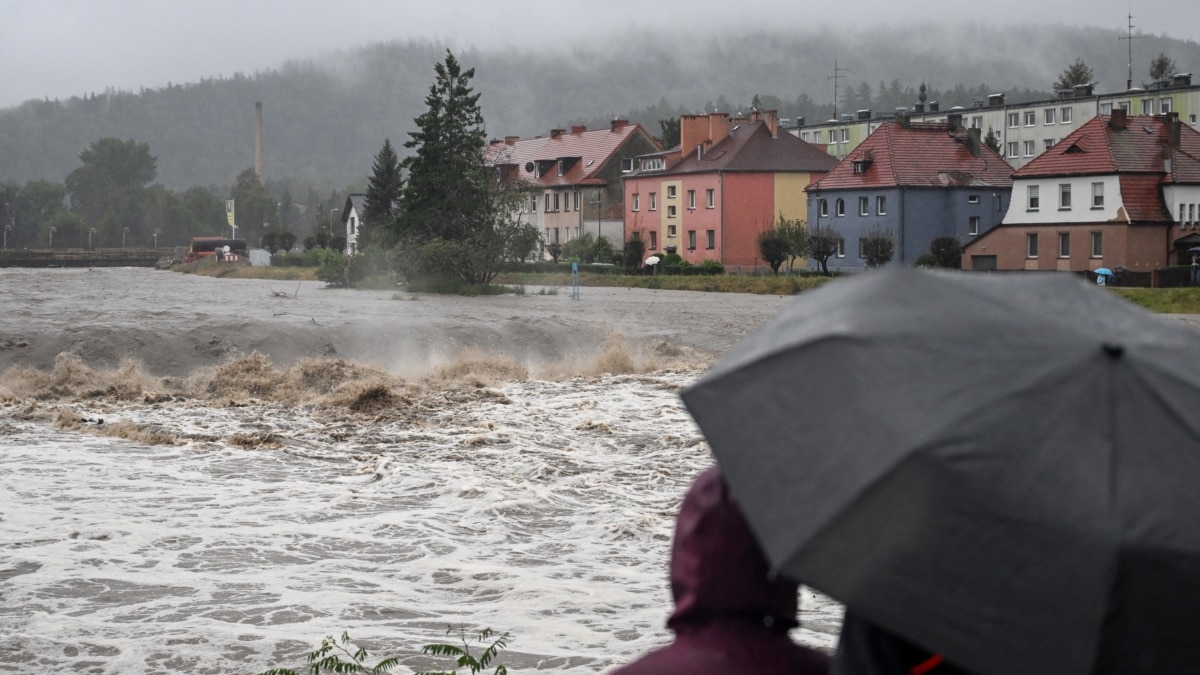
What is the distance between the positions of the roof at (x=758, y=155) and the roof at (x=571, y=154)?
13.6 metres

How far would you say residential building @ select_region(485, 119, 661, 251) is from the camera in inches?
3883

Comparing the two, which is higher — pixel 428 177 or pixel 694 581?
pixel 428 177

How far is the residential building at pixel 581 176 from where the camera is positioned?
9862 centimetres

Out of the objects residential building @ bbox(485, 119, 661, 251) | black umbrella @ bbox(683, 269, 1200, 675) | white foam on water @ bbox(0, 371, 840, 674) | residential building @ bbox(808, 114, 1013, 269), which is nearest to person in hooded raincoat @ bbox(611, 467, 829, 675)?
black umbrella @ bbox(683, 269, 1200, 675)

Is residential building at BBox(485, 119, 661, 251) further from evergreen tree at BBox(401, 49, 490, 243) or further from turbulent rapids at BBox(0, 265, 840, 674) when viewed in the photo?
turbulent rapids at BBox(0, 265, 840, 674)

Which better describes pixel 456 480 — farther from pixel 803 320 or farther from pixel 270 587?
pixel 803 320

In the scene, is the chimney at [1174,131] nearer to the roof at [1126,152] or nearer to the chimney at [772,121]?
the roof at [1126,152]

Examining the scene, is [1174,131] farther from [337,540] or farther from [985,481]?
[985,481]

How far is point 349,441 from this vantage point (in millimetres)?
19750

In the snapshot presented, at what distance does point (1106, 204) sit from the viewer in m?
60.6

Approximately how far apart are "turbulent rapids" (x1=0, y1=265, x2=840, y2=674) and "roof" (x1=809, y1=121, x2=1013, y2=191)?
42883 mm

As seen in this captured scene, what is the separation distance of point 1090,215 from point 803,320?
2460 inches

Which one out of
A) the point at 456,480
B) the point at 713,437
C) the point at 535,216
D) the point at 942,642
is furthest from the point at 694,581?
the point at 535,216

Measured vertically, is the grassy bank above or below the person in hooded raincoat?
below
